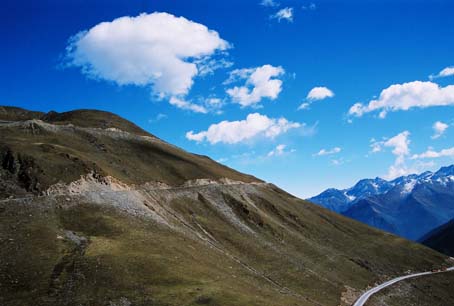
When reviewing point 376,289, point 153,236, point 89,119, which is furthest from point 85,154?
point 376,289

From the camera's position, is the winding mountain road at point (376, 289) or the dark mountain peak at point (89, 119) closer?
the winding mountain road at point (376, 289)

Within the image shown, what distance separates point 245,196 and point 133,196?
1892 inches

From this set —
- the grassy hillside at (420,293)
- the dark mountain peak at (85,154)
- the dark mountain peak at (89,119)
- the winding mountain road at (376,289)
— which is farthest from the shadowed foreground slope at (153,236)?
the grassy hillside at (420,293)

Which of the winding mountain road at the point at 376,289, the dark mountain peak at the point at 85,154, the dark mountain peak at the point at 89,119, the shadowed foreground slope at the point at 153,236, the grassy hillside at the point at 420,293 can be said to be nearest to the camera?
the shadowed foreground slope at the point at 153,236

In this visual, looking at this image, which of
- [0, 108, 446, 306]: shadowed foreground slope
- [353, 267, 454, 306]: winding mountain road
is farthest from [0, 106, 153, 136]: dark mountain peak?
[353, 267, 454, 306]: winding mountain road

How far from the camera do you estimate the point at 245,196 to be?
124688 millimetres

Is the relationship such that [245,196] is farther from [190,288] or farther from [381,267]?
[190,288]

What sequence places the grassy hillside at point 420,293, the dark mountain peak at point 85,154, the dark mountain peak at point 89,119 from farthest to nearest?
the dark mountain peak at point 89,119 → the grassy hillside at point 420,293 → the dark mountain peak at point 85,154

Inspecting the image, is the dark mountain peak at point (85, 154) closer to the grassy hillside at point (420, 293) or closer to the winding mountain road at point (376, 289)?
the winding mountain road at point (376, 289)

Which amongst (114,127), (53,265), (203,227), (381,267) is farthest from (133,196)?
(381,267)

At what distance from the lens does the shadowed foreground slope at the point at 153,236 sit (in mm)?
46562

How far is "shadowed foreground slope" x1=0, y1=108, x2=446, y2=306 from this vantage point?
4656 centimetres

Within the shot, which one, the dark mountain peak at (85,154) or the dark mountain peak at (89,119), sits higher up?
the dark mountain peak at (89,119)

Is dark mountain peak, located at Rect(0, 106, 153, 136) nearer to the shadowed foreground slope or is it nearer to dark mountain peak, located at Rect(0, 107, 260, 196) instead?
dark mountain peak, located at Rect(0, 107, 260, 196)
